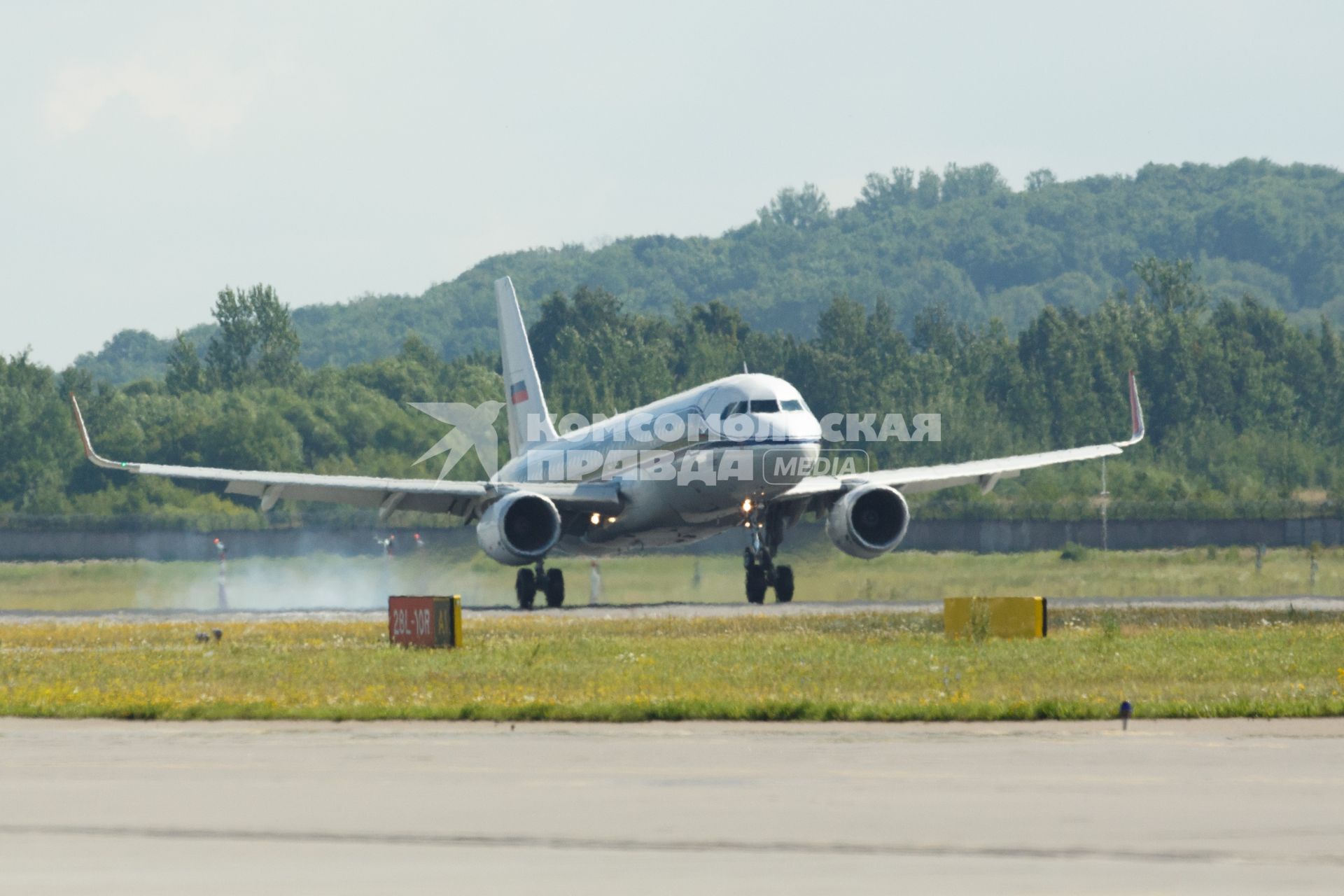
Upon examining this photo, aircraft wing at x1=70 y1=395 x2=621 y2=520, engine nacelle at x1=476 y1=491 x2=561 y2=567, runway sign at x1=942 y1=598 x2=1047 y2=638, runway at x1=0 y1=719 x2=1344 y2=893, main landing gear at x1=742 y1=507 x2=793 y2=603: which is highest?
aircraft wing at x1=70 y1=395 x2=621 y2=520

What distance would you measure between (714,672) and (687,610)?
16404mm

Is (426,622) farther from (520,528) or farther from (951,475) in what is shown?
(951,475)

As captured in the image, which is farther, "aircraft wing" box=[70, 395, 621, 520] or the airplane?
"aircraft wing" box=[70, 395, 621, 520]

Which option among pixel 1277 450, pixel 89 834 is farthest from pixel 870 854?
pixel 1277 450

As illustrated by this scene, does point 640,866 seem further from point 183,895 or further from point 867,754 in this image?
point 867,754

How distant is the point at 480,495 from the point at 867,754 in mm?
30258

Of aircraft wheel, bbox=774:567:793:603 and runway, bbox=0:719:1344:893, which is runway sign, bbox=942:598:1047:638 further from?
aircraft wheel, bbox=774:567:793:603

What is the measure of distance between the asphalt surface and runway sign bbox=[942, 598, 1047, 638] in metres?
7.69

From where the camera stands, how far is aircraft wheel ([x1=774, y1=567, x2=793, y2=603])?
4306 centimetres

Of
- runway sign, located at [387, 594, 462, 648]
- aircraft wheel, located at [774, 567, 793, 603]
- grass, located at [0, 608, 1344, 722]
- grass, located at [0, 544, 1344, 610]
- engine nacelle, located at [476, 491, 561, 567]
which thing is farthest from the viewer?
grass, located at [0, 544, 1344, 610]

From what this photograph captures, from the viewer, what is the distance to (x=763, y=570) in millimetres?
42750

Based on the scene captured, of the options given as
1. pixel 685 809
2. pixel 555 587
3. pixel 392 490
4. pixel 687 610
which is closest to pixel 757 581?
pixel 687 610

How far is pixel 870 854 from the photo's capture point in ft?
35.4

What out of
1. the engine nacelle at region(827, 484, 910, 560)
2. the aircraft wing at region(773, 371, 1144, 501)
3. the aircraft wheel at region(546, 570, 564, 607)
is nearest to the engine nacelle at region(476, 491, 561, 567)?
the aircraft wheel at region(546, 570, 564, 607)
